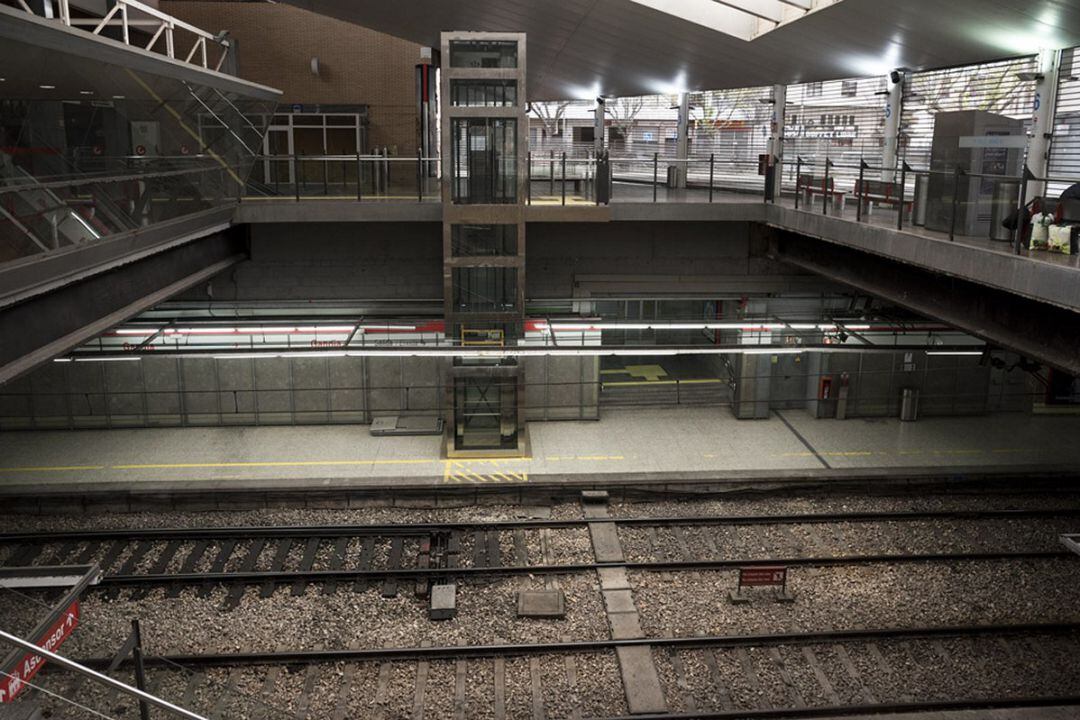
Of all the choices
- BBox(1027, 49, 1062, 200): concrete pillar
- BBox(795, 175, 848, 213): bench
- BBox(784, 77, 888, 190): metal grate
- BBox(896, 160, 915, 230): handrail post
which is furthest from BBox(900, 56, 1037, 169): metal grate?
BBox(896, 160, 915, 230): handrail post

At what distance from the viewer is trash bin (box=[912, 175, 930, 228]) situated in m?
9.66

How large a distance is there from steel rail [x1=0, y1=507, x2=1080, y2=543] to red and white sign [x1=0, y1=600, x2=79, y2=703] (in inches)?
182

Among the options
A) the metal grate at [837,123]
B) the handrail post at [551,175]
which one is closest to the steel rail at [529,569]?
the metal grate at [837,123]

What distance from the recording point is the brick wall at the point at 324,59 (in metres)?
21.8

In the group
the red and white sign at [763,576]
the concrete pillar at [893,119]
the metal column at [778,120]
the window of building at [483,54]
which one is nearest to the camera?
the red and white sign at [763,576]

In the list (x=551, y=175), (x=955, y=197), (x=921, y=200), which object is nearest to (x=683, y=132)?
(x=551, y=175)

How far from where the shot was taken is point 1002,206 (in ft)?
27.3

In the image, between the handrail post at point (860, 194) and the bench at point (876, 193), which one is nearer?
the handrail post at point (860, 194)

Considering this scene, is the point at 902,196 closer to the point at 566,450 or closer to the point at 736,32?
the point at 736,32

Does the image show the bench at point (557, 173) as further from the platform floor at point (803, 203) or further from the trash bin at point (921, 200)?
the trash bin at point (921, 200)

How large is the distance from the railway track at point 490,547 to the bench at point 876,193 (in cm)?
395

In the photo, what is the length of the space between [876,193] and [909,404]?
4850 mm

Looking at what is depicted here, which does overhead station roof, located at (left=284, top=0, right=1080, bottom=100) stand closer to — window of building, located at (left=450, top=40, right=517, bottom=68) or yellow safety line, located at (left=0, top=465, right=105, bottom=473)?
window of building, located at (left=450, top=40, right=517, bottom=68)

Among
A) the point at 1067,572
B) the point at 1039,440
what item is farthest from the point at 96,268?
the point at 1039,440
